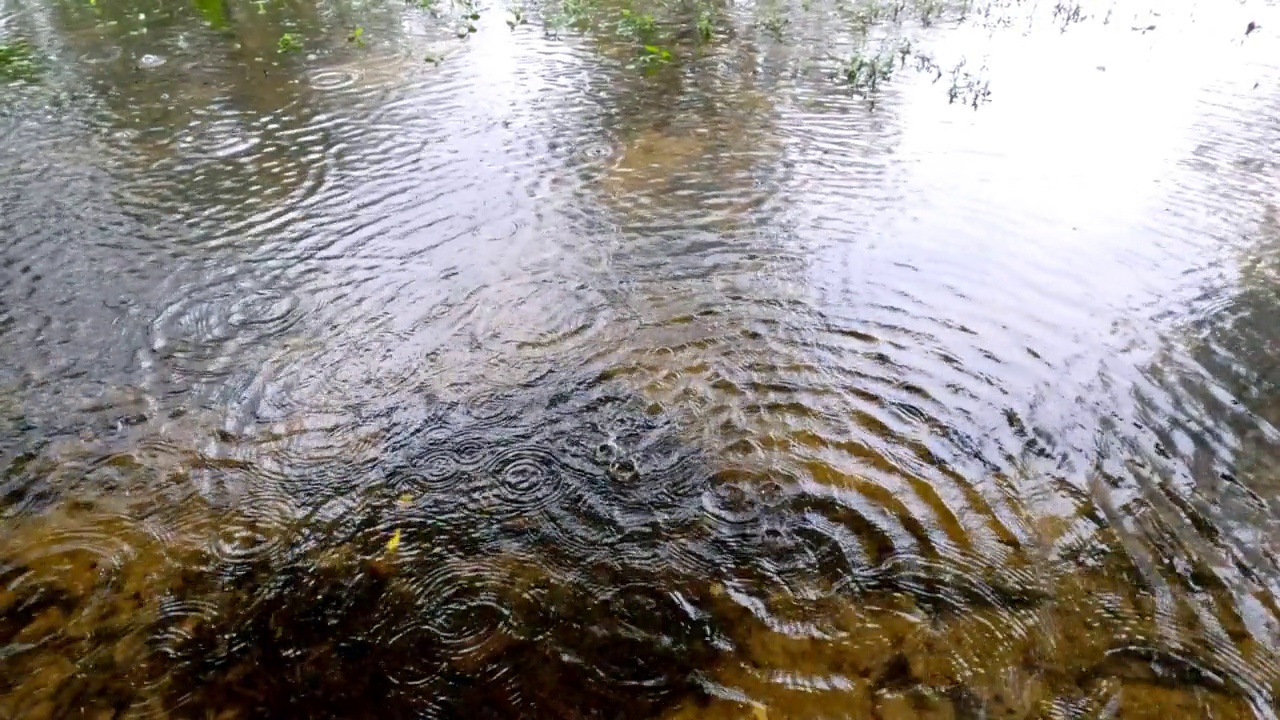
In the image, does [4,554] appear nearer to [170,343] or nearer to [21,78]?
[170,343]

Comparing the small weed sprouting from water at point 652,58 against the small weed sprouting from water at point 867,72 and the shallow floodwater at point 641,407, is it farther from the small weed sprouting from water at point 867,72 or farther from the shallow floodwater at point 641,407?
the small weed sprouting from water at point 867,72

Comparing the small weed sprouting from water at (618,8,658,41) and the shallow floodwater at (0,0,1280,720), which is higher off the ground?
the small weed sprouting from water at (618,8,658,41)

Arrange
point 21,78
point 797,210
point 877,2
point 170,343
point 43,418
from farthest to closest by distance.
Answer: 1. point 877,2
2. point 21,78
3. point 797,210
4. point 170,343
5. point 43,418

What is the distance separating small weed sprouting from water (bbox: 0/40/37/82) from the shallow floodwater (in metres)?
1.29

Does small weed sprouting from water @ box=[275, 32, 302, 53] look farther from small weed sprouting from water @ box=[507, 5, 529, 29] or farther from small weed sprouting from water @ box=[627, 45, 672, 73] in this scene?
small weed sprouting from water @ box=[627, 45, 672, 73]

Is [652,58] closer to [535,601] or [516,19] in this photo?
[516,19]

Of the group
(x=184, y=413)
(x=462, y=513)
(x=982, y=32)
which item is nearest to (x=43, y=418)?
(x=184, y=413)

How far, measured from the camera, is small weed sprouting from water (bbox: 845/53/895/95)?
34.5 ft

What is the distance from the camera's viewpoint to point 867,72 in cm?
1084

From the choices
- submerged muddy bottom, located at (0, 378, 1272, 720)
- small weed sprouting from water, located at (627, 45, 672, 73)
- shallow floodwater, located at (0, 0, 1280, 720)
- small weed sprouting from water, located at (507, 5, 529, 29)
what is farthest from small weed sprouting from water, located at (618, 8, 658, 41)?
submerged muddy bottom, located at (0, 378, 1272, 720)

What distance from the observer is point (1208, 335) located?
5715 millimetres

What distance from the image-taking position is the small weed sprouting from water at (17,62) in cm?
1084

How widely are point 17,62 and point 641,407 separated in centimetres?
1232

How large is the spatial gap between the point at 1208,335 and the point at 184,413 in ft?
24.0
